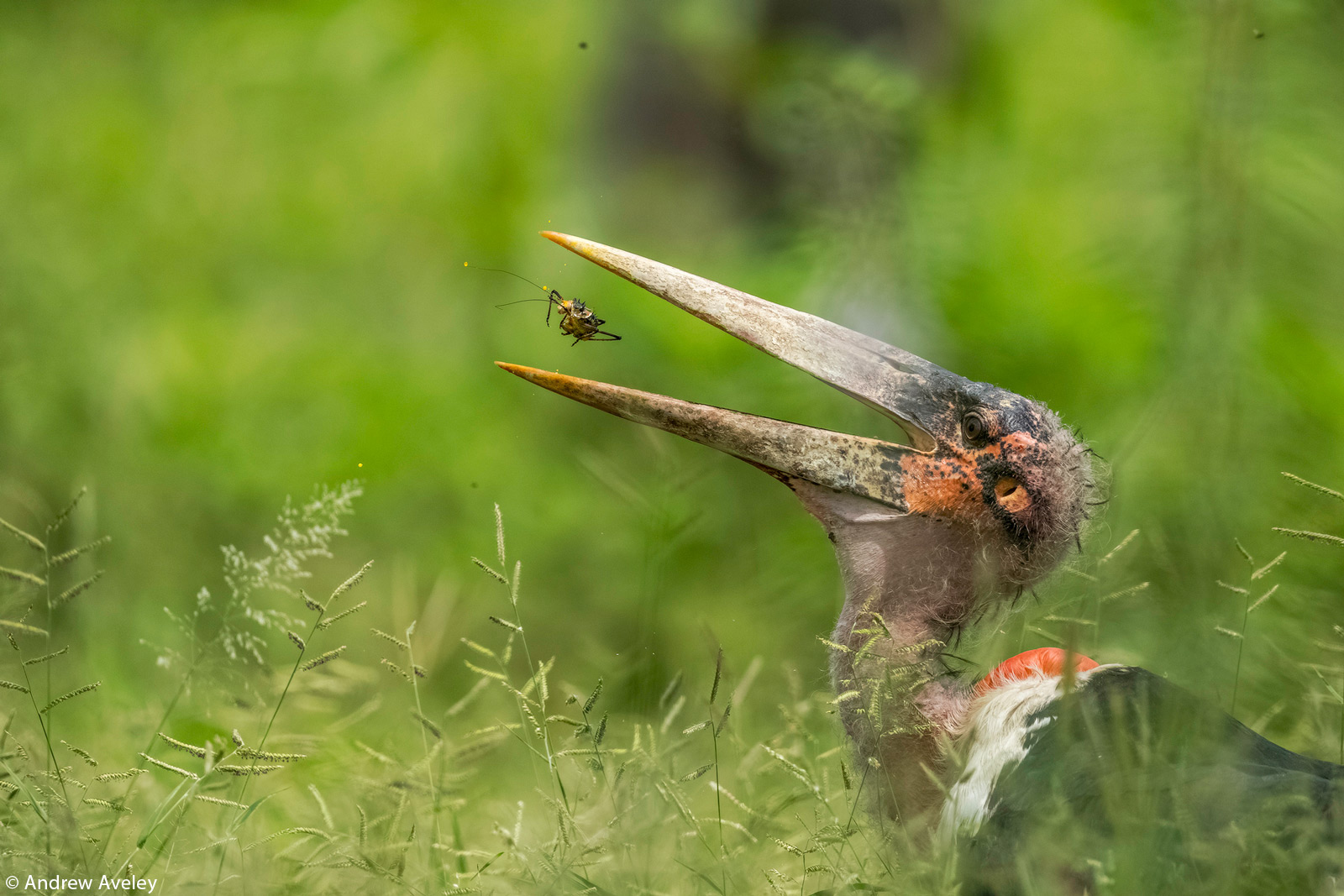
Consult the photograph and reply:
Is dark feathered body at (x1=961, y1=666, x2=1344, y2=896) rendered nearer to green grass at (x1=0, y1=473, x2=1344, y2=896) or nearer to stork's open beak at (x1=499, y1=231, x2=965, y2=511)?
green grass at (x1=0, y1=473, x2=1344, y2=896)

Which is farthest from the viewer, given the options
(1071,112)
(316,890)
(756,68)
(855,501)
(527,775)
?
(756,68)

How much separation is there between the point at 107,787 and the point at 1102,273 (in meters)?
3.26

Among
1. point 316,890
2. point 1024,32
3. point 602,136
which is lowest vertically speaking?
point 316,890

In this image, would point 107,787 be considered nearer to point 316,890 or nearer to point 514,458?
point 316,890

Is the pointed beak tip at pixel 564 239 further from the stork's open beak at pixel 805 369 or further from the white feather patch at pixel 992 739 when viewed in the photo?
the white feather patch at pixel 992 739

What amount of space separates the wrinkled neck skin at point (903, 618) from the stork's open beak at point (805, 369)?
0.21ft

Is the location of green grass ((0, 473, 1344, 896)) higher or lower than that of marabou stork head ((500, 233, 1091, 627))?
lower

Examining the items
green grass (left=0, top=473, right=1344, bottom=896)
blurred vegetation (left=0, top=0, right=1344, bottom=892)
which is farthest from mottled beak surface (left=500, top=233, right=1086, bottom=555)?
blurred vegetation (left=0, top=0, right=1344, bottom=892)

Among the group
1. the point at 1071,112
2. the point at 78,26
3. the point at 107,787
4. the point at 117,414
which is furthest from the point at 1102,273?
the point at 78,26

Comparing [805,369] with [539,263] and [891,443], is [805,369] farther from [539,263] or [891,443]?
[539,263]

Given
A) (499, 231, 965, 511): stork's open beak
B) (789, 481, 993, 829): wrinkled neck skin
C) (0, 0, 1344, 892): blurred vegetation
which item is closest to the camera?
(789, 481, 993, 829): wrinkled neck skin

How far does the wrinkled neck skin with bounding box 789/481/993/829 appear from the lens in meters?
1.77

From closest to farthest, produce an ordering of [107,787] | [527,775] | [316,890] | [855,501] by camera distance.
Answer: [316,890]
[855,501]
[107,787]
[527,775]

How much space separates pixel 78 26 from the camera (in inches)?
165
